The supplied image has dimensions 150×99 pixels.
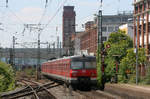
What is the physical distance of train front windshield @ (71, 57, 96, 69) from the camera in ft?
86.5

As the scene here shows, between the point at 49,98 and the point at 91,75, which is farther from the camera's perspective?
the point at 91,75

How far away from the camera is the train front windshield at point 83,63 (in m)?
26.4

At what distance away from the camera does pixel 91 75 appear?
86.6ft

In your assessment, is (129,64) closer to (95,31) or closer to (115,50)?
(115,50)

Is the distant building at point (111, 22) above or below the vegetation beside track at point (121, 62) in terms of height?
above

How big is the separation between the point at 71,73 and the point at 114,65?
20291 millimetres

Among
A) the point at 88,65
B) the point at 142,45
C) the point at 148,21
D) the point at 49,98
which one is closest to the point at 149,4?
the point at 148,21

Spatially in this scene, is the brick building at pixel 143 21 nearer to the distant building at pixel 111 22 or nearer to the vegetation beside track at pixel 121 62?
the vegetation beside track at pixel 121 62

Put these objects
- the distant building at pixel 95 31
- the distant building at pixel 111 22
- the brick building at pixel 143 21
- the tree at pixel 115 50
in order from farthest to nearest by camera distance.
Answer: the distant building at pixel 111 22, the distant building at pixel 95 31, the brick building at pixel 143 21, the tree at pixel 115 50

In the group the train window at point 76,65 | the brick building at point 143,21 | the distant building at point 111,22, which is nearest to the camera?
the train window at point 76,65

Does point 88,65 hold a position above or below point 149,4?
below

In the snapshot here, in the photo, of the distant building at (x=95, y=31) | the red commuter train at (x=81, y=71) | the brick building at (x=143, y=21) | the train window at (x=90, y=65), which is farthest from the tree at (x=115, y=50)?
the distant building at (x=95, y=31)

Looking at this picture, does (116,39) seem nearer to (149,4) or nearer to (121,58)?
(121,58)

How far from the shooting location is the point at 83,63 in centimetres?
2650
